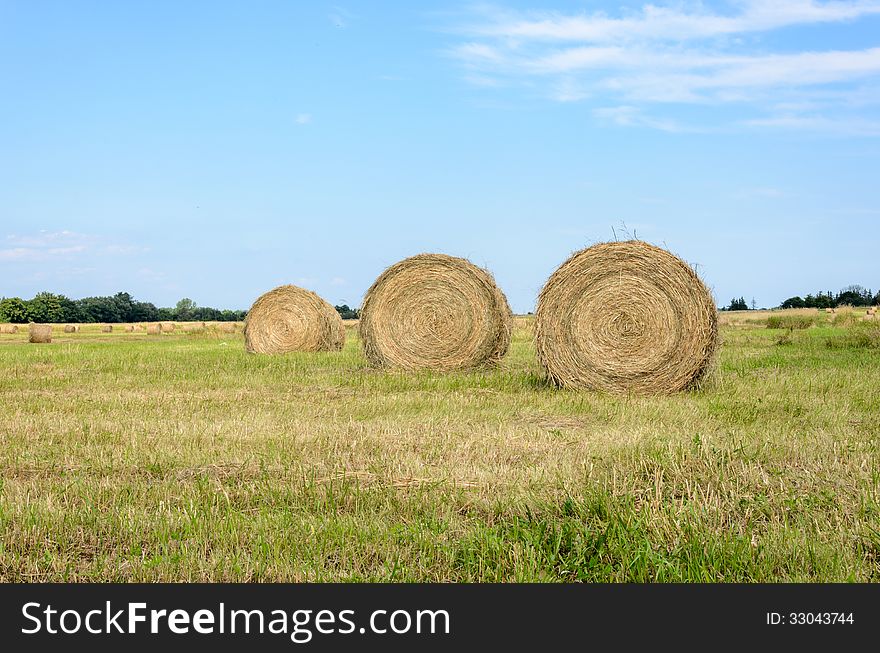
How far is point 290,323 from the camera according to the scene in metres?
21.8

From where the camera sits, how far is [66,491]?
211 inches

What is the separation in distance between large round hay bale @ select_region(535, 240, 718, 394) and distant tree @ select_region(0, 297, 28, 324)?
7187 centimetres

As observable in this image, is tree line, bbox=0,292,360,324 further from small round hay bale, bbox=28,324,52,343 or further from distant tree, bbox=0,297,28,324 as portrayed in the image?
small round hay bale, bbox=28,324,52,343

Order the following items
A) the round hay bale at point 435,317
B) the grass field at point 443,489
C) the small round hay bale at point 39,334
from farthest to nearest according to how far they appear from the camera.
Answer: the small round hay bale at point 39,334 < the round hay bale at point 435,317 < the grass field at point 443,489

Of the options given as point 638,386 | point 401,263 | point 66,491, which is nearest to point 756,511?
point 66,491

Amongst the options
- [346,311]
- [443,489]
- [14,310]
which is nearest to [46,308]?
[14,310]

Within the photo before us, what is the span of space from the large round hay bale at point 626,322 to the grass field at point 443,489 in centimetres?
138


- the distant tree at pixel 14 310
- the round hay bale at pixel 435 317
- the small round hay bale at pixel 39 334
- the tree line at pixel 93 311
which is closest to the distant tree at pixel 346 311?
the round hay bale at pixel 435 317

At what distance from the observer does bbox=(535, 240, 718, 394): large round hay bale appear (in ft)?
37.3

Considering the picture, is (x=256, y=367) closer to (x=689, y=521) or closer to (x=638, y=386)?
(x=638, y=386)

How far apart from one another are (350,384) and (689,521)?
8484 mm

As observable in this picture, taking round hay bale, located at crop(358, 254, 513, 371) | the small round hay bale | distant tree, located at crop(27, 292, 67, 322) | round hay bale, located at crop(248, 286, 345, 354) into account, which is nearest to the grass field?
round hay bale, located at crop(358, 254, 513, 371)

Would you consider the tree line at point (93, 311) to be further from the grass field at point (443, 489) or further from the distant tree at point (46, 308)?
the grass field at point (443, 489)

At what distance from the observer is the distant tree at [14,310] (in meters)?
73.6
